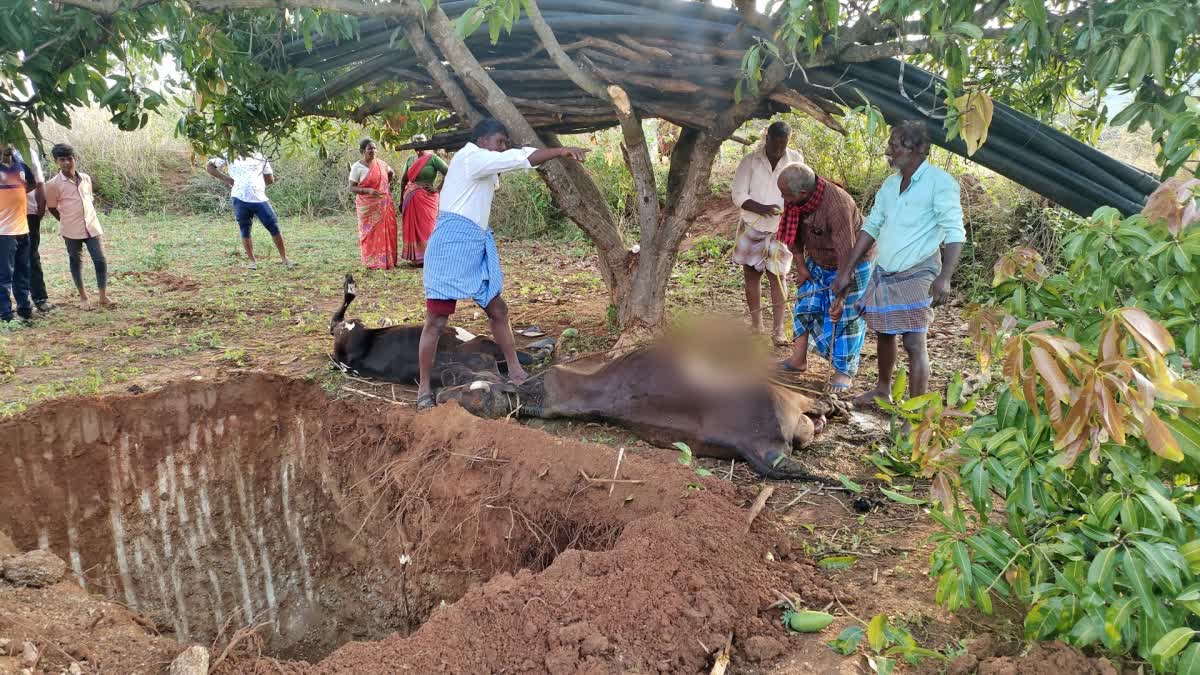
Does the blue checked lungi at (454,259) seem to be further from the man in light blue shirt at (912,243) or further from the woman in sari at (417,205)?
the woman in sari at (417,205)

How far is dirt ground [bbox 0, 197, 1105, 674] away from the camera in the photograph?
241 cm

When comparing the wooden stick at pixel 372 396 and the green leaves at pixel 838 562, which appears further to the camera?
the wooden stick at pixel 372 396

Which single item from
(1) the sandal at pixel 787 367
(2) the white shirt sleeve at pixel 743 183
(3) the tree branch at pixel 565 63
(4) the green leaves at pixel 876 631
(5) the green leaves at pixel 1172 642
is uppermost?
(3) the tree branch at pixel 565 63

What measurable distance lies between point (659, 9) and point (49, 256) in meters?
9.15

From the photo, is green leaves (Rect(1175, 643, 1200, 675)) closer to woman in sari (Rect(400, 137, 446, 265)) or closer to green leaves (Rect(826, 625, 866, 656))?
green leaves (Rect(826, 625, 866, 656))

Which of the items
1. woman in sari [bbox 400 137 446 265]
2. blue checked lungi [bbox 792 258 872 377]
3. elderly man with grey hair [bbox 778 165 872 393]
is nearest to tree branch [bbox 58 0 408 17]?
elderly man with grey hair [bbox 778 165 872 393]

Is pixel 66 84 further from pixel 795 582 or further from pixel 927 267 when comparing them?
pixel 927 267

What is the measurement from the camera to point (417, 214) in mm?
8328

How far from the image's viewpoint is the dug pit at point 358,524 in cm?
258

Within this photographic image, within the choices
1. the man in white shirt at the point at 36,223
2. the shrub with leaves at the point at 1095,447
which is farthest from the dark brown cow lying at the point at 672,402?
the man in white shirt at the point at 36,223

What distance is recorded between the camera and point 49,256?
9.40m

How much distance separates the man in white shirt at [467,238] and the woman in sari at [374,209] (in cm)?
441

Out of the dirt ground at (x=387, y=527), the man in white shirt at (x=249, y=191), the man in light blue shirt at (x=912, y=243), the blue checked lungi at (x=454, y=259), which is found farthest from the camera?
the man in white shirt at (x=249, y=191)

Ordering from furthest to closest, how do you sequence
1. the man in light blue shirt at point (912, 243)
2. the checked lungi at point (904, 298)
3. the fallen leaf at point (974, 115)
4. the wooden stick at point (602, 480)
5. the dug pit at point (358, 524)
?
the checked lungi at point (904, 298) → the man in light blue shirt at point (912, 243) → the wooden stick at point (602, 480) → the fallen leaf at point (974, 115) → the dug pit at point (358, 524)
